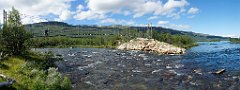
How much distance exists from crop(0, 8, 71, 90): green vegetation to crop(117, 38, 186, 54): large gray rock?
7393 cm

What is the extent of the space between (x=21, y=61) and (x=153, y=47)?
99.0 metres

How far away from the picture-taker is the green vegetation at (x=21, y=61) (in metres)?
40.1

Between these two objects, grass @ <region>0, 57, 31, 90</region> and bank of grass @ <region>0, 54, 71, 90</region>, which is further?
grass @ <region>0, 57, 31, 90</region>

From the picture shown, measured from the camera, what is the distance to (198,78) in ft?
184

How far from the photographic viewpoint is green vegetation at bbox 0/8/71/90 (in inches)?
1579

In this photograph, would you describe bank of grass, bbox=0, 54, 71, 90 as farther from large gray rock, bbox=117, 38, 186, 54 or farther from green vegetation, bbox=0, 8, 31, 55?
large gray rock, bbox=117, 38, 186, 54

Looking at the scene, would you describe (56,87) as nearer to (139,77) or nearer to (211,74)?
(139,77)

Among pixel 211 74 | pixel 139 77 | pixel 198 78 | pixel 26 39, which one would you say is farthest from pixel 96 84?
pixel 26 39

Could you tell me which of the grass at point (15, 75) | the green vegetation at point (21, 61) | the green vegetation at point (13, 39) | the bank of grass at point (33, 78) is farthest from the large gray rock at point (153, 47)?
the grass at point (15, 75)

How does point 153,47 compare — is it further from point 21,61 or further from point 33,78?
point 33,78

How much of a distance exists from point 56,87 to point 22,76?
10449 mm

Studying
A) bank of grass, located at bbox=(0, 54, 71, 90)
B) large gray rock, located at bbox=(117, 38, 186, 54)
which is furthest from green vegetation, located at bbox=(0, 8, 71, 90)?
large gray rock, located at bbox=(117, 38, 186, 54)

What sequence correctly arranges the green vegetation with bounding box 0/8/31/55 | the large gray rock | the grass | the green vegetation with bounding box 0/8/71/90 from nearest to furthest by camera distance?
the grass → the green vegetation with bounding box 0/8/71/90 → the green vegetation with bounding box 0/8/31/55 → the large gray rock

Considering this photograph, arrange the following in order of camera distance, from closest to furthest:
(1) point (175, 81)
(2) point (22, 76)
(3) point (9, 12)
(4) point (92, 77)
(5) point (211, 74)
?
(2) point (22, 76) < (1) point (175, 81) < (4) point (92, 77) < (5) point (211, 74) < (3) point (9, 12)
